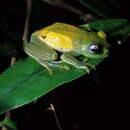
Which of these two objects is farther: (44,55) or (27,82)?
(44,55)

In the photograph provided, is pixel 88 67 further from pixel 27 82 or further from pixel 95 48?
pixel 27 82

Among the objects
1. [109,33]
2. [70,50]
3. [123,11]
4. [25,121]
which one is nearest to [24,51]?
[70,50]

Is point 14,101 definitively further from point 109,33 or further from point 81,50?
point 109,33

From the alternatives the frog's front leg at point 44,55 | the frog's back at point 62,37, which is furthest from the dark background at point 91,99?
the frog's back at point 62,37

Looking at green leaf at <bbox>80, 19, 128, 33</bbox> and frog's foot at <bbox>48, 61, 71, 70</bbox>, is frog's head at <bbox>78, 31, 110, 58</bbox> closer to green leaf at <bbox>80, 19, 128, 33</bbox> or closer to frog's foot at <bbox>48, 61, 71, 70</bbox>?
frog's foot at <bbox>48, 61, 71, 70</bbox>

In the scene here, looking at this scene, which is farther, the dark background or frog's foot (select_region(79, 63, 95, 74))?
the dark background

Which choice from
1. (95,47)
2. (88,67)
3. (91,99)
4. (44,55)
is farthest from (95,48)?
(91,99)

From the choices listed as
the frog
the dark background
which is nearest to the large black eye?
the frog
